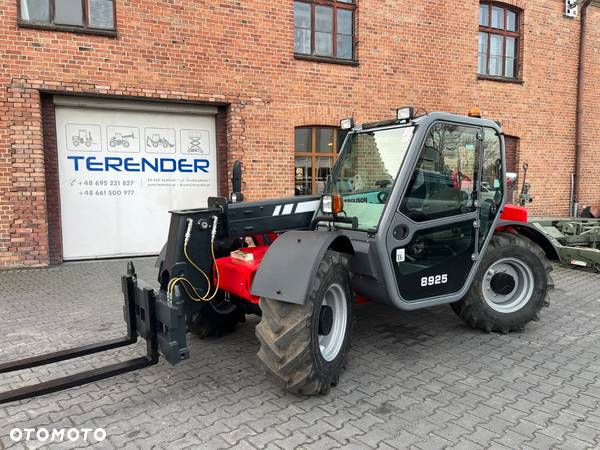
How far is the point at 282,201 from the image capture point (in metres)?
3.96

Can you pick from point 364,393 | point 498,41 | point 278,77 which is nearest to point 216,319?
point 364,393

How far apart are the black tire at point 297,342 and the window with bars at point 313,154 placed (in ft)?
21.9

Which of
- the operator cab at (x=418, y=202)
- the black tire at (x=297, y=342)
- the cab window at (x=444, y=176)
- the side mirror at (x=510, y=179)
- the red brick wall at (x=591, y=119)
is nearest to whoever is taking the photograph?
the black tire at (x=297, y=342)

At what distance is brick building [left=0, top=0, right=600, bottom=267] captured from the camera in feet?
24.7

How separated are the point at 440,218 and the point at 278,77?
6.23 m

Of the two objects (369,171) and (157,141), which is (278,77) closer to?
(157,141)

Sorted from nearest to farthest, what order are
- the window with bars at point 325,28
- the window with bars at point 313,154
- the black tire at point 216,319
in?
the black tire at point 216,319
the window with bars at point 325,28
the window with bars at point 313,154

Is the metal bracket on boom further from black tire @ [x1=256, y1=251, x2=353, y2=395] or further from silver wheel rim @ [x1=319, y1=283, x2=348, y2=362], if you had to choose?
silver wheel rim @ [x1=319, y1=283, x2=348, y2=362]

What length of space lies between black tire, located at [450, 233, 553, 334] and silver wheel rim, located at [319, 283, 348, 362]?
5.06ft

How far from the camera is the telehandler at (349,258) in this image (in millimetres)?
3117

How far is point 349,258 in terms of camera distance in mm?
3787

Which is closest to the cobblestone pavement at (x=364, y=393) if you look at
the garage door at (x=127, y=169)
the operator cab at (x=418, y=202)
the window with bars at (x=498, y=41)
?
the operator cab at (x=418, y=202)

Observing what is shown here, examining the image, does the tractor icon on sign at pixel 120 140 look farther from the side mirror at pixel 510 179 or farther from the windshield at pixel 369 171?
the side mirror at pixel 510 179

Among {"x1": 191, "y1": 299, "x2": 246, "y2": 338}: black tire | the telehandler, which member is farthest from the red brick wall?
{"x1": 191, "y1": 299, "x2": 246, "y2": 338}: black tire
